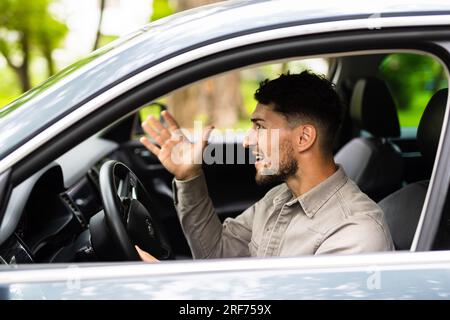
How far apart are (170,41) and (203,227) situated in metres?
1.01

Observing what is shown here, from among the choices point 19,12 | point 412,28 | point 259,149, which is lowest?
point 19,12

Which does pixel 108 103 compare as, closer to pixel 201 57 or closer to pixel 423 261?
pixel 201 57

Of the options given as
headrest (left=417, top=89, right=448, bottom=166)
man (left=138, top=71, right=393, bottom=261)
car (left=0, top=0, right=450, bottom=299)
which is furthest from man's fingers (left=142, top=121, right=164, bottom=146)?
headrest (left=417, top=89, right=448, bottom=166)

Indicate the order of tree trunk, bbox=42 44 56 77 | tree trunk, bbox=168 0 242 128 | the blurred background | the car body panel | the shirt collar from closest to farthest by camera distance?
1. the car body panel
2. the shirt collar
3. tree trunk, bbox=168 0 242 128
4. the blurred background
5. tree trunk, bbox=42 44 56 77

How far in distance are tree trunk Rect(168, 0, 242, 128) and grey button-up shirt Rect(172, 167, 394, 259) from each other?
7.30m

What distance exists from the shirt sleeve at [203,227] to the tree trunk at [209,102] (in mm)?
7260

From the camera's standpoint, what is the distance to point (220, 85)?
11578mm

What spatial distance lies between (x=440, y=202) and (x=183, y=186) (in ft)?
3.26

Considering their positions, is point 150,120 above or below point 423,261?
above

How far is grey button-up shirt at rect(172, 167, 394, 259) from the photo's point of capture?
1.92 metres

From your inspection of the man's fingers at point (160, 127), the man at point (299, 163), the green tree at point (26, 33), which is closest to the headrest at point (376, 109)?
the man at point (299, 163)

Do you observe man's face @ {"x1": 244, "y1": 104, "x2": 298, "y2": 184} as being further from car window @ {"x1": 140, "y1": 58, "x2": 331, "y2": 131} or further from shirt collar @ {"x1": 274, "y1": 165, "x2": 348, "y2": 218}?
car window @ {"x1": 140, "y1": 58, "x2": 331, "y2": 131}
